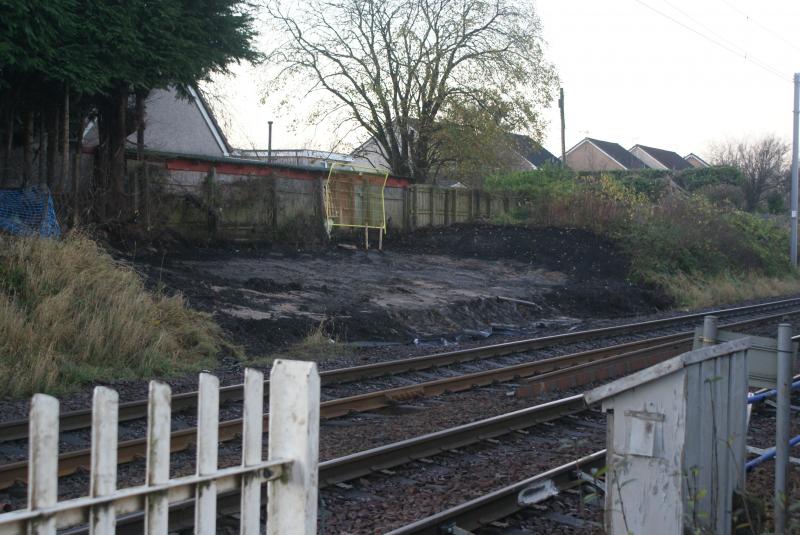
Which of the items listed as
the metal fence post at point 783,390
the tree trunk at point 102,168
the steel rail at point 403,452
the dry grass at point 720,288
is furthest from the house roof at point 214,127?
the metal fence post at point 783,390

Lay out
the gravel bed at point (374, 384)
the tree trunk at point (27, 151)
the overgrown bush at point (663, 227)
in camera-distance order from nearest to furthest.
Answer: the gravel bed at point (374, 384) < the tree trunk at point (27, 151) < the overgrown bush at point (663, 227)

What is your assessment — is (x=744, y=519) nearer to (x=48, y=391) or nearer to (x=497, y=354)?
(x=48, y=391)

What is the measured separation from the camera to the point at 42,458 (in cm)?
225

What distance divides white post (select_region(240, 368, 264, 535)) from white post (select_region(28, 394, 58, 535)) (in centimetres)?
68

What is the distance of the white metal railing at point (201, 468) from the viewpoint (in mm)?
2270

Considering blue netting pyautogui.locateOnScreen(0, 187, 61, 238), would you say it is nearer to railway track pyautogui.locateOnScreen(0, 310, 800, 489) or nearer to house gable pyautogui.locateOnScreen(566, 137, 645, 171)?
railway track pyautogui.locateOnScreen(0, 310, 800, 489)

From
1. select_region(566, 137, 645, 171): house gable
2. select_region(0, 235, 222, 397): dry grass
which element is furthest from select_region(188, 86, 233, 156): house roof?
select_region(566, 137, 645, 171): house gable

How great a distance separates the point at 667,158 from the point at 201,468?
3360 inches

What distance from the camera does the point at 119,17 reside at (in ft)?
55.2

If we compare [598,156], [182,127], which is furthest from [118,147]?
[598,156]

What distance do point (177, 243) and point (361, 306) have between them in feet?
19.6

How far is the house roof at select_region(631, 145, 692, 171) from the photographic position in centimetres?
8038

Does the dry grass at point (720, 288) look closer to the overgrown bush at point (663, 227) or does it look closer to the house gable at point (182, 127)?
the overgrown bush at point (663, 227)

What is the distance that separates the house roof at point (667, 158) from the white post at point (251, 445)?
262 ft
